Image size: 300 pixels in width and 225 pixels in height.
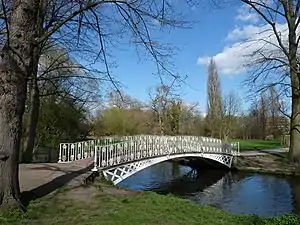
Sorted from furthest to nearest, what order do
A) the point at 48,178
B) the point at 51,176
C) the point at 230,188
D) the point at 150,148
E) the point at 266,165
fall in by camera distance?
the point at 266,165 < the point at 230,188 < the point at 150,148 < the point at 51,176 < the point at 48,178

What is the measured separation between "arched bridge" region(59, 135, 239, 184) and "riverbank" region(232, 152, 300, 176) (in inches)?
130

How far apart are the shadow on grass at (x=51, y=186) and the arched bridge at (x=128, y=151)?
40.5 inches

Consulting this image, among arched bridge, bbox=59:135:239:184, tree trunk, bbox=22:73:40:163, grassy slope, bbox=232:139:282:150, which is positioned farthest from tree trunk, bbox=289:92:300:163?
grassy slope, bbox=232:139:282:150

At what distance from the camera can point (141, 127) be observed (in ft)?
134

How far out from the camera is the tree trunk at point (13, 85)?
6.38 metres

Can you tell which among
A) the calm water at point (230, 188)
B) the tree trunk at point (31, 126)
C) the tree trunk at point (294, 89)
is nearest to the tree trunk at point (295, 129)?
the tree trunk at point (294, 89)

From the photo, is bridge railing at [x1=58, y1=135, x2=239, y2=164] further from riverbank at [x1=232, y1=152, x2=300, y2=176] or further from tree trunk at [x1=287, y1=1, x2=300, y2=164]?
tree trunk at [x1=287, y1=1, x2=300, y2=164]

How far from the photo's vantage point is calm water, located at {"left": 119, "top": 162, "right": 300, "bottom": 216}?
15.4 meters

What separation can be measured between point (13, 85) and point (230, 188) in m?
15.9

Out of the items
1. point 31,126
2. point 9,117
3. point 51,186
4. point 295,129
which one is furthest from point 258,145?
point 9,117

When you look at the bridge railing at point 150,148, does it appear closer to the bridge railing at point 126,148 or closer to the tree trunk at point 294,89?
the bridge railing at point 126,148

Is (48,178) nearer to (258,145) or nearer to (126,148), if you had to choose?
(126,148)

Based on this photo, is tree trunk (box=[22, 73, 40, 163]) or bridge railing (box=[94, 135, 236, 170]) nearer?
bridge railing (box=[94, 135, 236, 170])

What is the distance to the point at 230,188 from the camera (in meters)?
20.1
